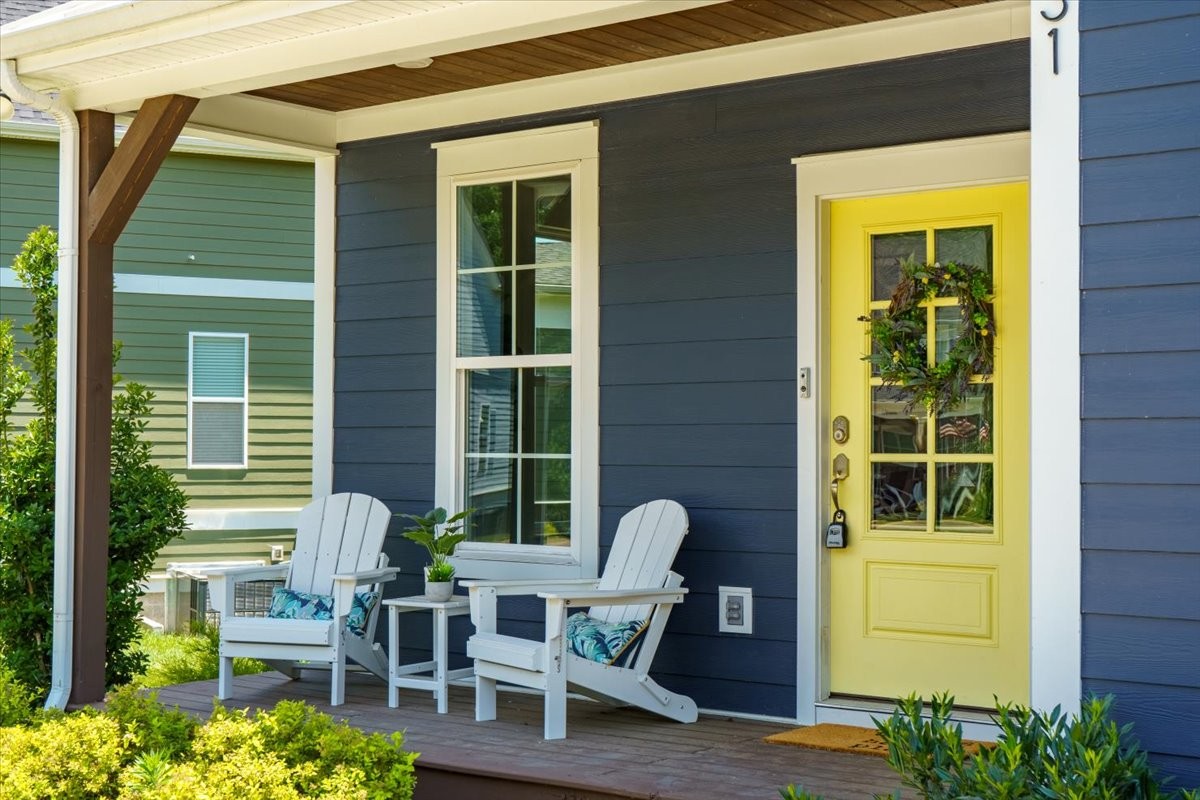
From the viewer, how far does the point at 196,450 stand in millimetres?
10883

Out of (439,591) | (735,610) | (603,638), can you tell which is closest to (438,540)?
(439,591)

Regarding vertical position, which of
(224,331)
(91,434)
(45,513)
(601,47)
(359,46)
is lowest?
(45,513)

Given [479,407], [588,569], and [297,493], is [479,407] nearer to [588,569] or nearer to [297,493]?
[588,569]

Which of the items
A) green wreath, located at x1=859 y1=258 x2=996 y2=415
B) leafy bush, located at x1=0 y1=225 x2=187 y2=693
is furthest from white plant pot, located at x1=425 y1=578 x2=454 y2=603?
green wreath, located at x1=859 y1=258 x2=996 y2=415

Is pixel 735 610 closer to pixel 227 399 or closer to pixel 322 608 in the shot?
pixel 322 608

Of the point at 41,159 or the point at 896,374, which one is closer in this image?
the point at 896,374

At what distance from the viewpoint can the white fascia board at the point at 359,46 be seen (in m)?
3.71

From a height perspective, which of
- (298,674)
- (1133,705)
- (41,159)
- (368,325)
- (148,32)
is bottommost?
(298,674)

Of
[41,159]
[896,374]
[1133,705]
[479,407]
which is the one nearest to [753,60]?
[896,374]

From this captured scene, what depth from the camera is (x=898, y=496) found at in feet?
15.9

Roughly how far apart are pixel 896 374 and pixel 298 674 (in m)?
3.00

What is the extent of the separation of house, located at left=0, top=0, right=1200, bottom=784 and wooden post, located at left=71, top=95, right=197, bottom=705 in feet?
0.12

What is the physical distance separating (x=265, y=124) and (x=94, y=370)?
5.02ft

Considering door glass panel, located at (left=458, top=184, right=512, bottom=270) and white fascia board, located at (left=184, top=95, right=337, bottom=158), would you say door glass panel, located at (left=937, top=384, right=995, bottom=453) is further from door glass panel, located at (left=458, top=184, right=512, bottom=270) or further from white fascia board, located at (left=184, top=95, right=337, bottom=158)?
white fascia board, located at (left=184, top=95, right=337, bottom=158)
